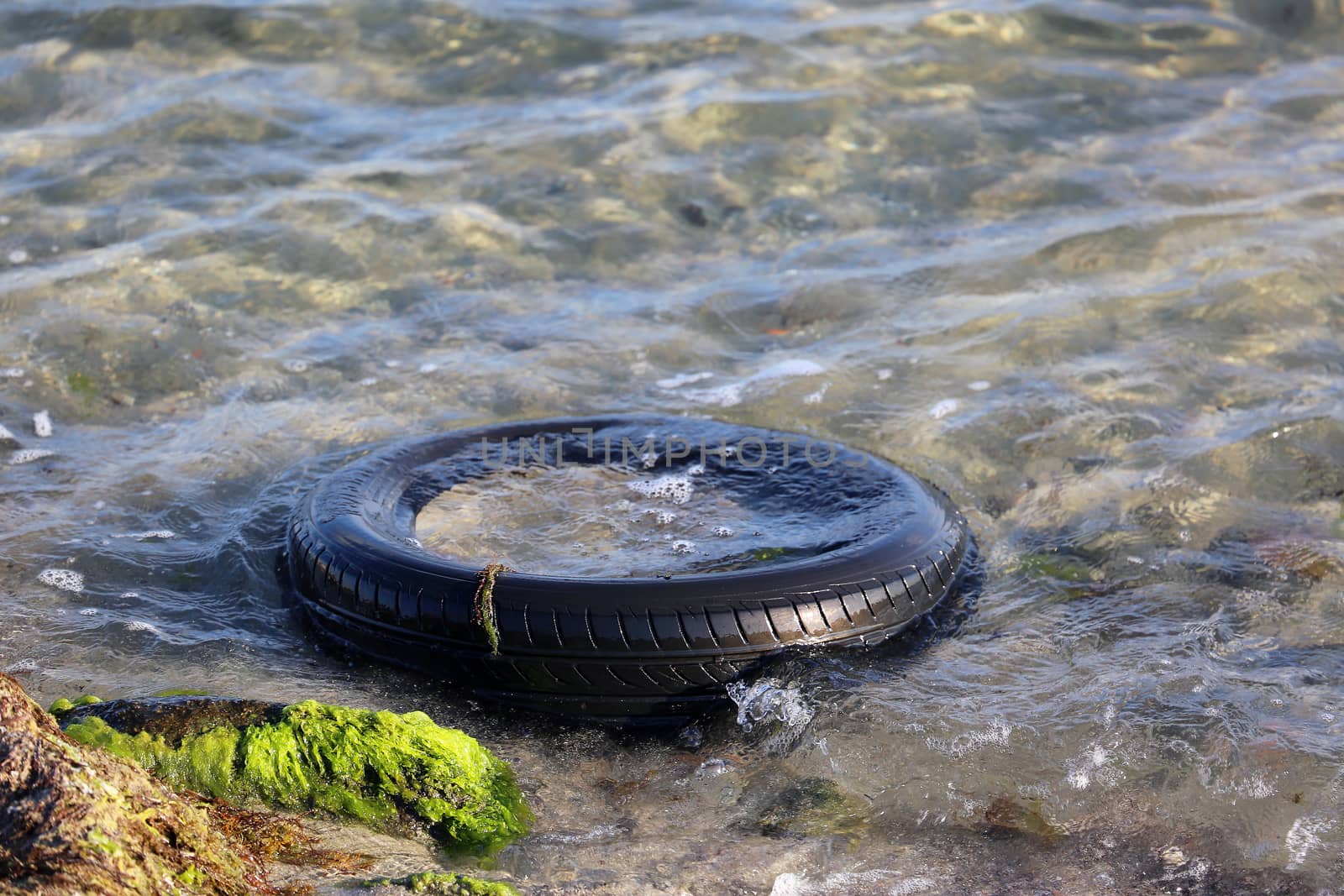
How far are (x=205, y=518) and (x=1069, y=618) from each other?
3895 mm

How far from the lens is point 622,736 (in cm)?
429

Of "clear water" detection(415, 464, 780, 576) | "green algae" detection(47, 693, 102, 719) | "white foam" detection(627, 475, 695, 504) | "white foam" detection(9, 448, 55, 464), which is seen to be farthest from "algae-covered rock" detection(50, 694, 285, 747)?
"white foam" detection(9, 448, 55, 464)

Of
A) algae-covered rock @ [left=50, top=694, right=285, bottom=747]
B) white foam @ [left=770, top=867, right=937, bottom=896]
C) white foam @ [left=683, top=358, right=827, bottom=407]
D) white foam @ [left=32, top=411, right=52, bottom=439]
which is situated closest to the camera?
white foam @ [left=770, top=867, right=937, bottom=896]

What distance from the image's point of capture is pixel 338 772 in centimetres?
360

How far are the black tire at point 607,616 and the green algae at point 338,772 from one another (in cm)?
67

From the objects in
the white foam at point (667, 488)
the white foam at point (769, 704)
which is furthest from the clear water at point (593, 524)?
the white foam at point (769, 704)

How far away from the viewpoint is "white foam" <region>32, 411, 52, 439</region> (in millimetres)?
6453

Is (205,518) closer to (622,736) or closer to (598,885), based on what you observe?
(622,736)

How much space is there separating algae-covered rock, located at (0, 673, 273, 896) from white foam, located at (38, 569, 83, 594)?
232 centimetres

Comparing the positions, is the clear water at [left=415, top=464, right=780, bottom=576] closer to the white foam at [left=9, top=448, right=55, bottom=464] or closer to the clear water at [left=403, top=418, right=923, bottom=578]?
the clear water at [left=403, top=418, right=923, bottom=578]

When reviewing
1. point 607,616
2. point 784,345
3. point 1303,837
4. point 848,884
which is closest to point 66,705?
point 607,616

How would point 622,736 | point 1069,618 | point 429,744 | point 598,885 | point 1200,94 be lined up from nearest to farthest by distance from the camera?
point 598,885 → point 429,744 → point 622,736 → point 1069,618 → point 1200,94

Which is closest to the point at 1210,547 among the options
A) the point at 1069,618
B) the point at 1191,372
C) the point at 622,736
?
the point at 1069,618

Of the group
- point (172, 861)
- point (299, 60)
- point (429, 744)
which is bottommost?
point (429, 744)
